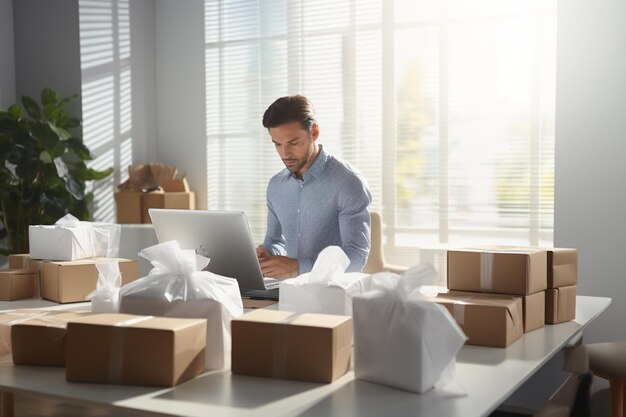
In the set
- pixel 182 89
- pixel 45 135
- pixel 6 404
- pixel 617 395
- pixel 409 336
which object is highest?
pixel 182 89

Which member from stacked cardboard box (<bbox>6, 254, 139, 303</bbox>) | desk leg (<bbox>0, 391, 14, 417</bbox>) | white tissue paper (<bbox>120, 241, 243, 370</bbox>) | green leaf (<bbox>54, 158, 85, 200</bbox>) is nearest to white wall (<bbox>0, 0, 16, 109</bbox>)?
green leaf (<bbox>54, 158, 85, 200</bbox>)

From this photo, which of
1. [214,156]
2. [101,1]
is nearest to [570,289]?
Answer: [214,156]

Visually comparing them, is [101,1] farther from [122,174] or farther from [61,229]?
[61,229]

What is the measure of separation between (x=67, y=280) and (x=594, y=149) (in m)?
2.75

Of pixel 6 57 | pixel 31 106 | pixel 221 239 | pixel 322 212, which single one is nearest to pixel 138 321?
pixel 221 239

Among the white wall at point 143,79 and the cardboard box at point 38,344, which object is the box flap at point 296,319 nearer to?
the cardboard box at point 38,344

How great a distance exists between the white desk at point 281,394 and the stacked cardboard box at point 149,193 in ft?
11.4

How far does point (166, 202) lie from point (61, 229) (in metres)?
2.54

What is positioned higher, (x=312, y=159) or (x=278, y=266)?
(x=312, y=159)

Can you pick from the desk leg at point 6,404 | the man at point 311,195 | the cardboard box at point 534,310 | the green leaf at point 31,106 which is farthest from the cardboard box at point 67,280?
the green leaf at point 31,106

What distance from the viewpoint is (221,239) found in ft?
7.77

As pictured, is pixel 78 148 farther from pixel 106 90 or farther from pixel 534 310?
pixel 534 310

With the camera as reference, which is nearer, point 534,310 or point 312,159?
point 534,310

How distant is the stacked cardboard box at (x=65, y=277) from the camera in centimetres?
252
